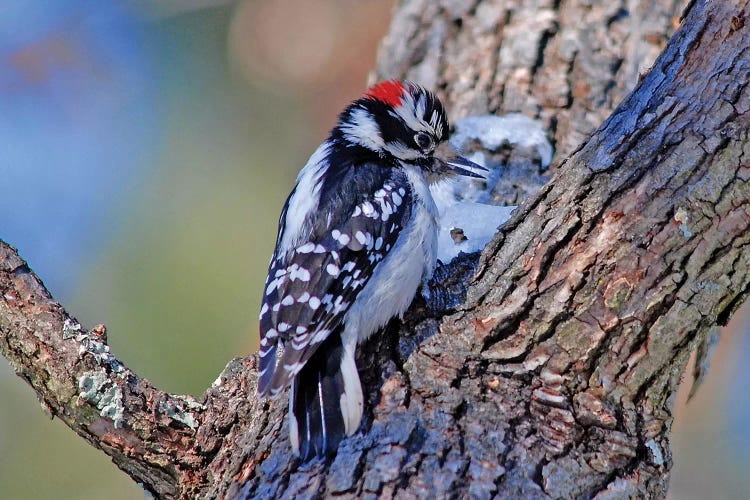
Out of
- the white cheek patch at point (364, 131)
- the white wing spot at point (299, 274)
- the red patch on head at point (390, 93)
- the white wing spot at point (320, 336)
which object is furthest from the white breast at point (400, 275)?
the red patch on head at point (390, 93)

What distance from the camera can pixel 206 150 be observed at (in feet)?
20.0

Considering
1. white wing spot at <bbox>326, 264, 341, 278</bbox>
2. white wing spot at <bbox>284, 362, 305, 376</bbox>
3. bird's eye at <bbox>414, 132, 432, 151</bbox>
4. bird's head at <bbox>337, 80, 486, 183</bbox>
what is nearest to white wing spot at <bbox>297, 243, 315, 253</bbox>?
white wing spot at <bbox>326, 264, 341, 278</bbox>

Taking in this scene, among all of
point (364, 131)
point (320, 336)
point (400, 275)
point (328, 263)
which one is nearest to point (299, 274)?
point (328, 263)

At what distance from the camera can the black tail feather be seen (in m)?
2.24

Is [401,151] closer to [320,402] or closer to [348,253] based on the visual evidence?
[348,253]

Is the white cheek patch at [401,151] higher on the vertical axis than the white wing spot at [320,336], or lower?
higher

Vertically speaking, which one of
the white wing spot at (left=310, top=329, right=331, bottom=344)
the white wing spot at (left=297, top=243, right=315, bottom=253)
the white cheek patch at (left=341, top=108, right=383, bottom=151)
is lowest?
the white wing spot at (left=310, top=329, right=331, bottom=344)

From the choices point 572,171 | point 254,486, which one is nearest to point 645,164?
point 572,171

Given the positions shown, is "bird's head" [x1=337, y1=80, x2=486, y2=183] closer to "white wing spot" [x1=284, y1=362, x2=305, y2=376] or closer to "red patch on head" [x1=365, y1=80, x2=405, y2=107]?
"red patch on head" [x1=365, y1=80, x2=405, y2=107]

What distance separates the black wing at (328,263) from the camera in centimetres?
255

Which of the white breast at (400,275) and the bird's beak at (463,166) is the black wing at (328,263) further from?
the bird's beak at (463,166)

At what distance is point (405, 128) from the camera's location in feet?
11.3

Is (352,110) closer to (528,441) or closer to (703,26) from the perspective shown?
(703,26)

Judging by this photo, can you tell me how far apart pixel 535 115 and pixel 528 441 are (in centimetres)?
227
